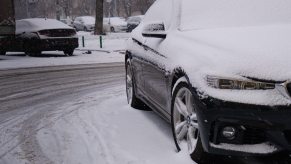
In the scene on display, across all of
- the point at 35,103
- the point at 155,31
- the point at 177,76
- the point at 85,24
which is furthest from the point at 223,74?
the point at 85,24

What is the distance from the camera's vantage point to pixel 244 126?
3453mm

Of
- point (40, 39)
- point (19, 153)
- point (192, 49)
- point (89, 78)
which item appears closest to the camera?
point (192, 49)

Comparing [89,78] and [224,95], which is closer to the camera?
[224,95]

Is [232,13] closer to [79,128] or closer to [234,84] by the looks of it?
[234,84]

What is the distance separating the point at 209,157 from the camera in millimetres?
3924

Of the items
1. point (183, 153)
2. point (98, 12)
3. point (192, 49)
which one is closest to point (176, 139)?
point (183, 153)

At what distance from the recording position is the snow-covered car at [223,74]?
3393 millimetres

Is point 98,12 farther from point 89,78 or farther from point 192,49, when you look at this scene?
point 192,49

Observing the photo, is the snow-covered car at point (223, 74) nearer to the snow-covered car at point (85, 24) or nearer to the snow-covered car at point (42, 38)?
the snow-covered car at point (42, 38)

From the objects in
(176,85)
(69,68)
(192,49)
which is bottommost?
(69,68)

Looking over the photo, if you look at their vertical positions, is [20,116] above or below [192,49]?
below

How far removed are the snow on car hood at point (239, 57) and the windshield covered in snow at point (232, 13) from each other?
0.25m

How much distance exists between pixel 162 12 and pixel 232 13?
1.17 m

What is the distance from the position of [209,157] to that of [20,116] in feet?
11.6
